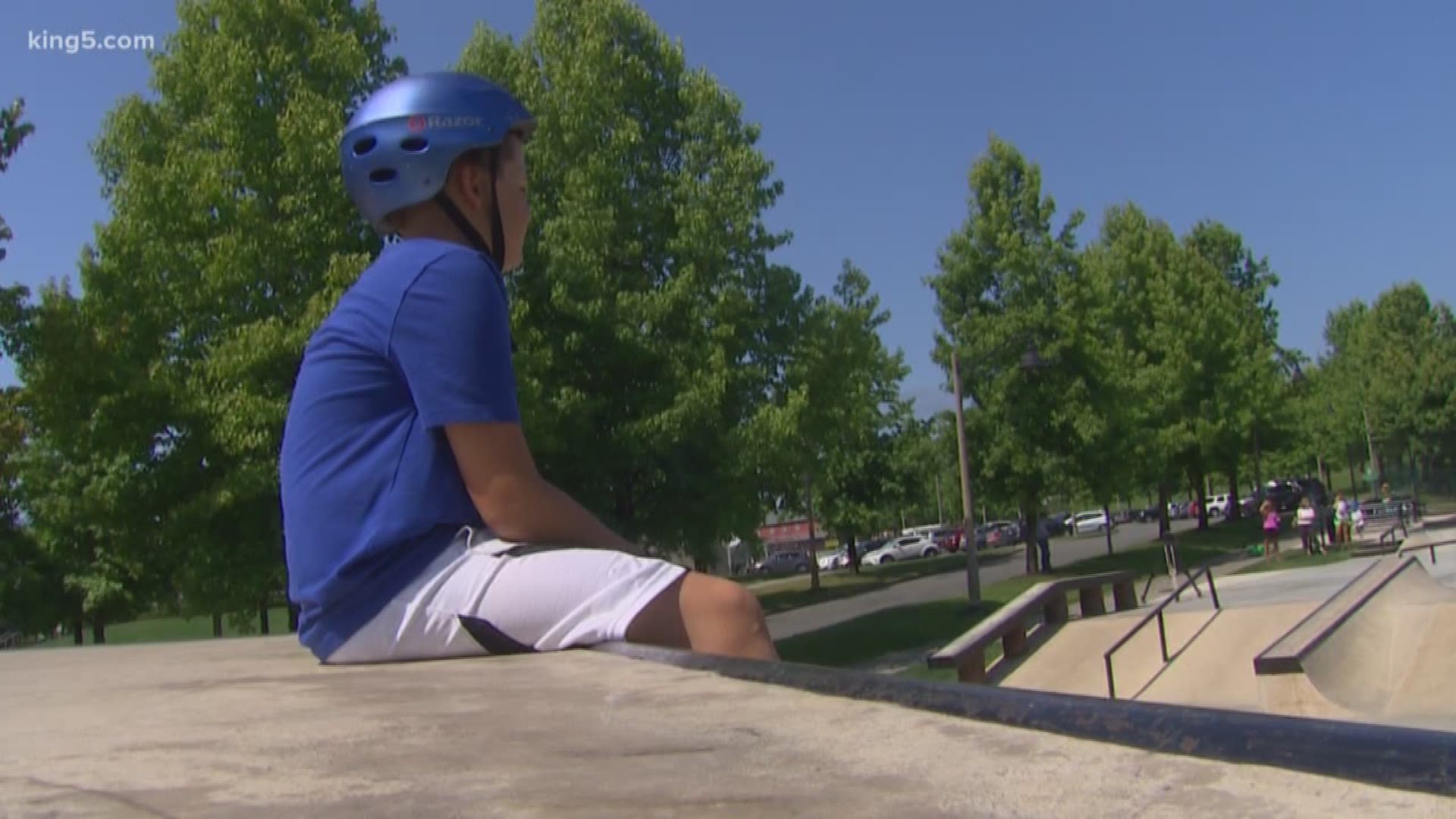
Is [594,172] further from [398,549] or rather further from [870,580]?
[870,580]

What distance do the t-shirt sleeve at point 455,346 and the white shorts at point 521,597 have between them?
35 centimetres

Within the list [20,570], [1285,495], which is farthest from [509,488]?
[1285,495]

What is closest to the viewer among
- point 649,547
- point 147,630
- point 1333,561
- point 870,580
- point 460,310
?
point 460,310

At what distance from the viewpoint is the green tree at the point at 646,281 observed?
18094mm

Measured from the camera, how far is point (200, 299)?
1496 cm

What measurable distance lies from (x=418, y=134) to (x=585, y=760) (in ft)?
6.49

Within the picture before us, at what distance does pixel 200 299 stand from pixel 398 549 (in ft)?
44.2

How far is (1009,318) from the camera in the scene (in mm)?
31359

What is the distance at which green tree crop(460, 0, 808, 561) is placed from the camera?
59.4 ft

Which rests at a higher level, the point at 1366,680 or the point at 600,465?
the point at 600,465

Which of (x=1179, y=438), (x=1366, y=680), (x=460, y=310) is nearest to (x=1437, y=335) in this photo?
(x=1179, y=438)

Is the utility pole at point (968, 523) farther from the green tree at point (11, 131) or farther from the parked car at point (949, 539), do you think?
the parked car at point (949, 539)

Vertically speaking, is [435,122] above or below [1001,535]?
above

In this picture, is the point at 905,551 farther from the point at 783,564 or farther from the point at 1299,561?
the point at 1299,561
